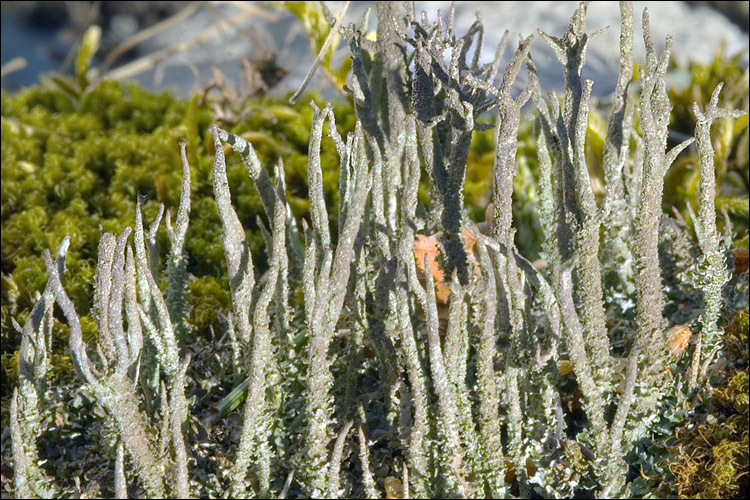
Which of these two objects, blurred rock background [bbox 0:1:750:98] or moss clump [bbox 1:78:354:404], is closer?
moss clump [bbox 1:78:354:404]

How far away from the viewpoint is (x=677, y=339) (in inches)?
47.2

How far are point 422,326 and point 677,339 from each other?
430 mm

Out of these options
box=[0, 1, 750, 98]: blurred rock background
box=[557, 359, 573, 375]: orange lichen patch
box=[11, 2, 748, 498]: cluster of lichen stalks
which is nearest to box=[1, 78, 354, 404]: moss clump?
box=[0, 1, 750, 98]: blurred rock background

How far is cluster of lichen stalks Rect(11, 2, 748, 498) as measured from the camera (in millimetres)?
1041

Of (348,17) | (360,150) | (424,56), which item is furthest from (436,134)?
(348,17)

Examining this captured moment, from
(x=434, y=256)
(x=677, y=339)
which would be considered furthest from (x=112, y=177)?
(x=677, y=339)

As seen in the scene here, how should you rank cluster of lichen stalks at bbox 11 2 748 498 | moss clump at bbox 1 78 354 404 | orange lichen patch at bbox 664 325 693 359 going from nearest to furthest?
cluster of lichen stalks at bbox 11 2 748 498
orange lichen patch at bbox 664 325 693 359
moss clump at bbox 1 78 354 404

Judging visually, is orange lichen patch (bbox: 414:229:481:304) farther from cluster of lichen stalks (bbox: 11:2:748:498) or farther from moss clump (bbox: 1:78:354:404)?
moss clump (bbox: 1:78:354:404)

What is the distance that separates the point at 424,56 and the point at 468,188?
0.71 m

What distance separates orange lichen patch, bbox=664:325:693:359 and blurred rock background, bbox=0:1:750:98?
34.4 inches

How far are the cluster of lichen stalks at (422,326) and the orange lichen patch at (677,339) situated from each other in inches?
1.1

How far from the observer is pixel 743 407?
1.21 meters

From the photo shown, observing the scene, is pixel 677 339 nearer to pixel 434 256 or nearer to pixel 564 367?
pixel 564 367

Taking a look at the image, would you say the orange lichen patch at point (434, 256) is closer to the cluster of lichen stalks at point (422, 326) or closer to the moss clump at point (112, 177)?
the cluster of lichen stalks at point (422, 326)
